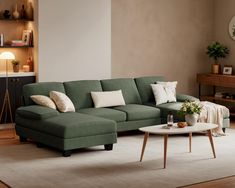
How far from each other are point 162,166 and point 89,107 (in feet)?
7.65

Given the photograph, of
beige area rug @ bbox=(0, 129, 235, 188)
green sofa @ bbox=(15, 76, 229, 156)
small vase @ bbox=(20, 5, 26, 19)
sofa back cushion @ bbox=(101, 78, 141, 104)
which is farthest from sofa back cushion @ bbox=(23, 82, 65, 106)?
small vase @ bbox=(20, 5, 26, 19)

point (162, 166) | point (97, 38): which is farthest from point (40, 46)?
point (162, 166)

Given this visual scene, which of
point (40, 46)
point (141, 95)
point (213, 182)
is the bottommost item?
point (213, 182)

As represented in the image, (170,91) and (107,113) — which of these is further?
(170,91)

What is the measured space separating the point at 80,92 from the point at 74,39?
3.53 ft

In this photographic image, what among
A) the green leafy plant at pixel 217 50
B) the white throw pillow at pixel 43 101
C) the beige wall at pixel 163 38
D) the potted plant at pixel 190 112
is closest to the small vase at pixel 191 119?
the potted plant at pixel 190 112

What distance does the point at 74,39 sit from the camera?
9133 millimetres

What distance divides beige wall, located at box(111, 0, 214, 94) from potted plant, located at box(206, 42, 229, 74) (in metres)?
0.40

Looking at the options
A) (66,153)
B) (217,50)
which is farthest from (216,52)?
(66,153)

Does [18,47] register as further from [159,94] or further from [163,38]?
[163,38]

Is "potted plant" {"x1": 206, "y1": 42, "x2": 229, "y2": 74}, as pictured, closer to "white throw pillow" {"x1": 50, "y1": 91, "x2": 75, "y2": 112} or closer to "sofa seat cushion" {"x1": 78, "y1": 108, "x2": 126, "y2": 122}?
"sofa seat cushion" {"x1": 78, "y1": 108, "x2": 126, "y2": 122}

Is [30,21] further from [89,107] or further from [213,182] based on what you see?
[213,182]

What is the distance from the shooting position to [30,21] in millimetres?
8969

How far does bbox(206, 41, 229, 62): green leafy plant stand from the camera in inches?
414
